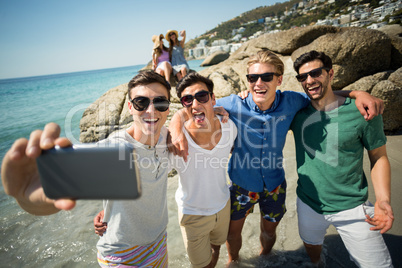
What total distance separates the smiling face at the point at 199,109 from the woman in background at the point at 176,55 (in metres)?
4.97

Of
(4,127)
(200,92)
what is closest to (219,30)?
(4,127)

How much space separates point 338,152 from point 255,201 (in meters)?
1.19

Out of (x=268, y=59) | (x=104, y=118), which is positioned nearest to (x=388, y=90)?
(x=268, y=59)

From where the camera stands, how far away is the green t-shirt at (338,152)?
2107 millimetres

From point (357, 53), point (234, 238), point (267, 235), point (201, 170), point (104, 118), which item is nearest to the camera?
point (201, 170)

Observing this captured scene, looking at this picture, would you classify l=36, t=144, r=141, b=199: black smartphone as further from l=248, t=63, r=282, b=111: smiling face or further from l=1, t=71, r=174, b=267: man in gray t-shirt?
l=248, t=63, r=282, b=111: smiling face

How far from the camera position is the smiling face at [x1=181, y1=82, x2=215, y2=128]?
2293mm

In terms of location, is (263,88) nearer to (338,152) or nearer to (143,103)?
(338,152)

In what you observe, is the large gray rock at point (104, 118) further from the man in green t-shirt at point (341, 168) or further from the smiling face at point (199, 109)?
the man in green t-shirt at point (341, 168)

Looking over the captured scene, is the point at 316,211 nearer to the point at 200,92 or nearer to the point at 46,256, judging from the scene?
the point at 200,92

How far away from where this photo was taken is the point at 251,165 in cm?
249

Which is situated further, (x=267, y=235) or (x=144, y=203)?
(x=267, y=235)

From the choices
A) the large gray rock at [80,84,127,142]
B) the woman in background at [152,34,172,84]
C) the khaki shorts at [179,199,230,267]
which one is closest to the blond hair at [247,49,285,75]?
the khaki shorts at [179,199,230,267]

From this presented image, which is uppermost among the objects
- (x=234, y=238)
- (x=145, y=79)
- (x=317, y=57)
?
(x=317, y=57)
